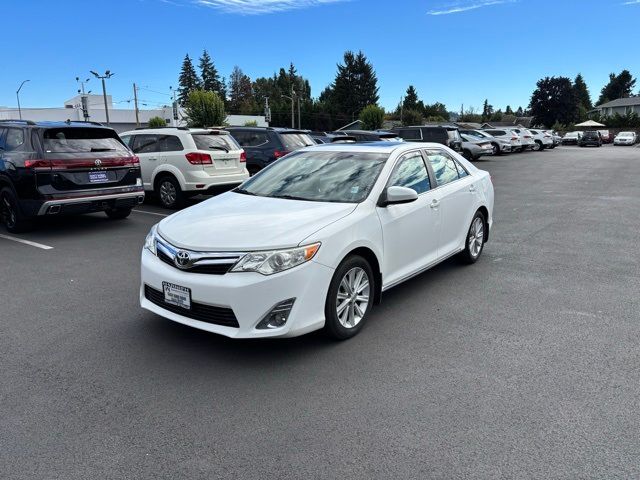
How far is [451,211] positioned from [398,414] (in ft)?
9.81

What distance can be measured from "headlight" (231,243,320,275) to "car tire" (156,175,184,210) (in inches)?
294

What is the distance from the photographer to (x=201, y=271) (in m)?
3.73

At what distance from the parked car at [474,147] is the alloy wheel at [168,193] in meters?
19.3

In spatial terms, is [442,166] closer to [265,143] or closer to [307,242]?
[307,242]

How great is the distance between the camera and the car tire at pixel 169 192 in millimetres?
10703

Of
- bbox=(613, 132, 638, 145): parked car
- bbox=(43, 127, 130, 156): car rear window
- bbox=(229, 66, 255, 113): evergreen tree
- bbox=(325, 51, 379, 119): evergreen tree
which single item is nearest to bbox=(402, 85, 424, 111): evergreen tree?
bbox=(325, 51, 379, 119): evergreen tree

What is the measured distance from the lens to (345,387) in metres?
3.45

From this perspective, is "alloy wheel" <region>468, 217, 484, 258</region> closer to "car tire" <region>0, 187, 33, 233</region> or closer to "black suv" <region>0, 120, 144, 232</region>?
"black suv" <region>0, 120, 144, 232</region>

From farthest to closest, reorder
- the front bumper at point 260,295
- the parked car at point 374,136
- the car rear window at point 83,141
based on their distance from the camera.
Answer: the parked car at point 374,136
the car rear window at point 83,141
the front bumper at point 260,295

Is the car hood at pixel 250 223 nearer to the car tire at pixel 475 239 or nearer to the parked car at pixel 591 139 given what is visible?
the car tire at pixel 475 239

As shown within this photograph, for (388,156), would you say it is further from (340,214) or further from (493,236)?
Answer: (493,236)

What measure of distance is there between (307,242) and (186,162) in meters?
7.37

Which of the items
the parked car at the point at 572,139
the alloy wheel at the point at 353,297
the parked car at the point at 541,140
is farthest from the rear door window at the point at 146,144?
the parked car at the point at 572,139

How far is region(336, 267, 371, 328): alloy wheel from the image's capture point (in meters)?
4.06
